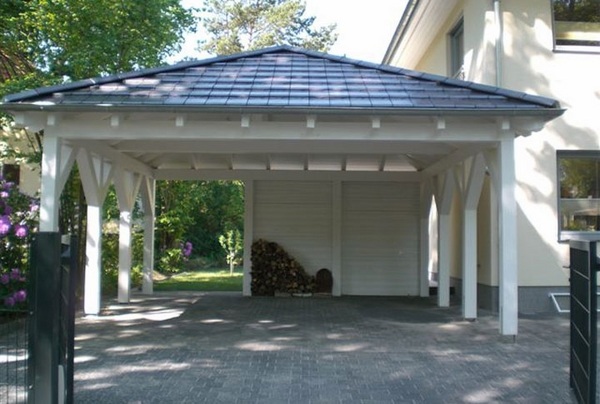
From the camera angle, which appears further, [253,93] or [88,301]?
[88,301]

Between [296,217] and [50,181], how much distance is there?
301 inches

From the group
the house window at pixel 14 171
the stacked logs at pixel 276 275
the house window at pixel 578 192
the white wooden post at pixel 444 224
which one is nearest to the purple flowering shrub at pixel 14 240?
the stacked logs at pixel 276 275

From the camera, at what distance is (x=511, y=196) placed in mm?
7992

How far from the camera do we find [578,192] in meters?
11.0

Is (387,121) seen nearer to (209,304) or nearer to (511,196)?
(511,196)

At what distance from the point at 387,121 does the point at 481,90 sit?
1.41 m

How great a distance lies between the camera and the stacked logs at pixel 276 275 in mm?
14180

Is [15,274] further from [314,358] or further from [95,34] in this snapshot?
[95,34]

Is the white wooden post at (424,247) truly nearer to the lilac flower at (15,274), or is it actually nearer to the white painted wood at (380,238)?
the white painted wood at (380,238)

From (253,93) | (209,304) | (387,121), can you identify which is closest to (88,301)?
(209,304)

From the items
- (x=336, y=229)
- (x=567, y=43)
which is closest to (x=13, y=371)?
(x=336, y=229)

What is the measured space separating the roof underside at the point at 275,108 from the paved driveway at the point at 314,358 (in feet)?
9.25

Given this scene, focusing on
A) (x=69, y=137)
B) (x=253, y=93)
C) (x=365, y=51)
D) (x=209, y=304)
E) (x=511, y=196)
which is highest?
(x=365, y=51)

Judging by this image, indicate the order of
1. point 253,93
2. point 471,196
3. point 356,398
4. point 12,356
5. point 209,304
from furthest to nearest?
1. point 209,304
2. point 471,196
3. point 253,93
4. point 12,356
5. point 356,398
